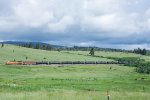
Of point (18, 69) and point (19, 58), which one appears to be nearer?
point (18, 69)

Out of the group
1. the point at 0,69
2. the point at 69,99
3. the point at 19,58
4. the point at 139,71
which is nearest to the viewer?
the point at 69,99

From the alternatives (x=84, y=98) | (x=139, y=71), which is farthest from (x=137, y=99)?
(x=139, y=71)

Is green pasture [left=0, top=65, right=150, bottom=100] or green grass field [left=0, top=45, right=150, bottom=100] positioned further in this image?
green grass field [left=0, top=45, right=150, bottom=100]

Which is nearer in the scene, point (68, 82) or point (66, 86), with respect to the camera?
point (66, 86)

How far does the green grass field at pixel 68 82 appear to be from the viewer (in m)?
34.7

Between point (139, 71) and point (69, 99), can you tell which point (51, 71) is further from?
point (69, 99)

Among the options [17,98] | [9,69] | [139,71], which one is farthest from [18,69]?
[17,98]

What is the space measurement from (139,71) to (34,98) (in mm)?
94071

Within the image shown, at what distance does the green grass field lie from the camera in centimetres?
3466

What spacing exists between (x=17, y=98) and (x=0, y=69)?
264 ft

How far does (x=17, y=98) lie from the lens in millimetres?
31547

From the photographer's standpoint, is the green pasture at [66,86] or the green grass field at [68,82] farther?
A: the green grass field at [68,82]

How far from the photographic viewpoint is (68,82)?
77125mm

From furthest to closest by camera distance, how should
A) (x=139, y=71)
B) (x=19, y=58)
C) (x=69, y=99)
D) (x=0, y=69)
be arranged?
(x=19, y=58) → (x=139, y=71) → (x=0, y=69) → (x=69, y=99)
